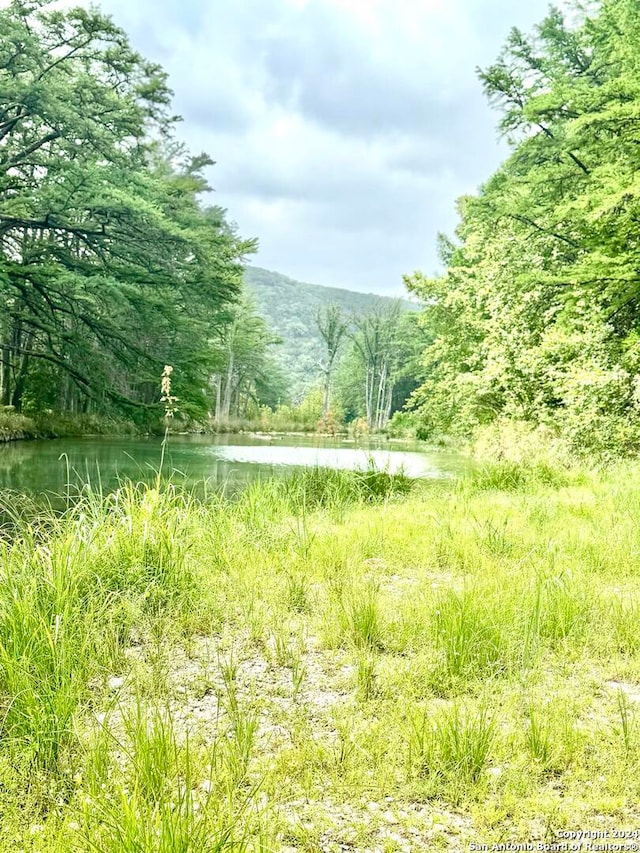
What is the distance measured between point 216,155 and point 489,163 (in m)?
15.2

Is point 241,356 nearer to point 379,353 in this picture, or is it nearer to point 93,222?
point 379,353

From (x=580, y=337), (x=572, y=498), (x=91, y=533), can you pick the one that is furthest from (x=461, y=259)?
(x=91, y=533)

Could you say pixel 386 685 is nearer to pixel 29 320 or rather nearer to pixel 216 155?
pixel 29 320

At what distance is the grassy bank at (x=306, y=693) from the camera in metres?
1.48

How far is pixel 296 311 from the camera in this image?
118 m

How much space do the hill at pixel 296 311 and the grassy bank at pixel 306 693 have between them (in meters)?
65.1

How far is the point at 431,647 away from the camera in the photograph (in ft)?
7.93

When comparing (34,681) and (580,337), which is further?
(580,337)

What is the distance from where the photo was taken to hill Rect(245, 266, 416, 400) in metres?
81.1

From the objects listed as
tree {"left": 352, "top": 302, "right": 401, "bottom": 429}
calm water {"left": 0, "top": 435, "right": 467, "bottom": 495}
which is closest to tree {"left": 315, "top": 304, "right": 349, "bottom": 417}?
tree {"left": 352, "top": 302, "right": 401, "bottom": 429}

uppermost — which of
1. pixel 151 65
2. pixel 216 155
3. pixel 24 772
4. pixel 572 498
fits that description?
pixel 216 155

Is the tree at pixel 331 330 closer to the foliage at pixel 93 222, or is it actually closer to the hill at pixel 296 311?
the hill at pixel 296 311

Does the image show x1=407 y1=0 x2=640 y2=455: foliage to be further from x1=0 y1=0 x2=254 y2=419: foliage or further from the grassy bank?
x1=0 y1=0 x2=254 y2=419: foliage

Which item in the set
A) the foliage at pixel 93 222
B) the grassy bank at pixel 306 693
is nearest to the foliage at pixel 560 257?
the grassy bank at pixel 306 693
